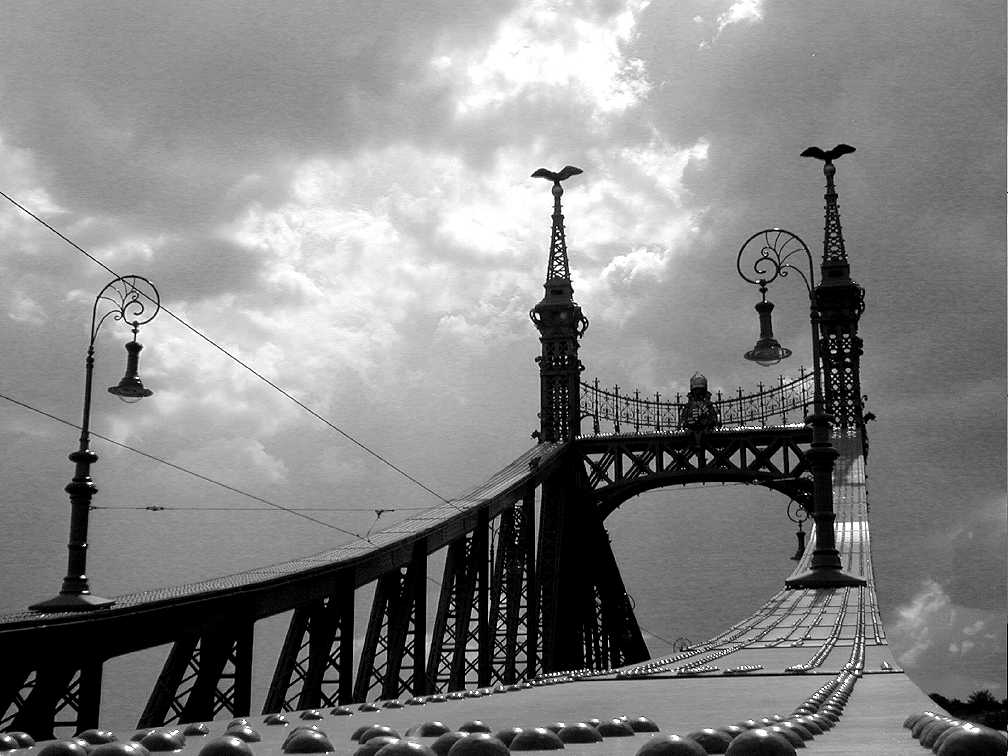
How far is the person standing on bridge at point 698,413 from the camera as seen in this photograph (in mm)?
41125

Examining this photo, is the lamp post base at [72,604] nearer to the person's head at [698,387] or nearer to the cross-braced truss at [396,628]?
the cross-braced truss at [396,628]

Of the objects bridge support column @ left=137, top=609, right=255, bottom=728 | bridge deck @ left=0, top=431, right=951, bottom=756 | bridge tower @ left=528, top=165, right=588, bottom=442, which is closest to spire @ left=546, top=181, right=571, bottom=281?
bridge tower @ left=528, top=165, right=588, bottom=442

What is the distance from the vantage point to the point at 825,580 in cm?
1420

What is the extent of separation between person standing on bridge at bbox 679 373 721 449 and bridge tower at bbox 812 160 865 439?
3.98 meters

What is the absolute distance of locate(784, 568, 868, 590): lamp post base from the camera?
46.2 ft

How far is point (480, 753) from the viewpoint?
A: 4.34m

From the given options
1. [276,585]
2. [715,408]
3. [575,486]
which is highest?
[715,408]

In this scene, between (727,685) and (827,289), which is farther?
(827,289)

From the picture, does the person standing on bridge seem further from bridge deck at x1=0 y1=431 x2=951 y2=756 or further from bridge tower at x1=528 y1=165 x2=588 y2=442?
bridge deck at x1=0 y1=431 x2=951 y2=756

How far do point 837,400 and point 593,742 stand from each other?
36.6 meters

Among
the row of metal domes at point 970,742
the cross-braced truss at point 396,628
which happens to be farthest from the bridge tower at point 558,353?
the row of metal domes at point 970,742

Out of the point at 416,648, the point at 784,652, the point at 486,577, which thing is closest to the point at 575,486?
the point at 486,577

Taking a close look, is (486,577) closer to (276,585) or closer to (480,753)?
(276,585)

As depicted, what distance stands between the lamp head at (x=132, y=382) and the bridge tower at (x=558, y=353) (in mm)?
24399
